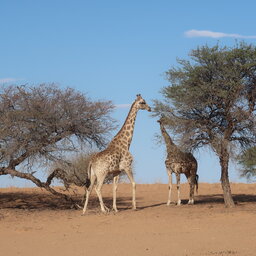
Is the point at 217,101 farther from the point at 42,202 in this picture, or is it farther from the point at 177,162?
the point at 42,202

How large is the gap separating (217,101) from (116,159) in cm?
467

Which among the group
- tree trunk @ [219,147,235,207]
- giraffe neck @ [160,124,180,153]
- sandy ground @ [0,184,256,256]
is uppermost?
giraffe neck @ [160,124,180,153]

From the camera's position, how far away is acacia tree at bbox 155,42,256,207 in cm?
2056

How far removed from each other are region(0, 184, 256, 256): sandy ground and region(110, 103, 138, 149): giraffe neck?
2.60 metres

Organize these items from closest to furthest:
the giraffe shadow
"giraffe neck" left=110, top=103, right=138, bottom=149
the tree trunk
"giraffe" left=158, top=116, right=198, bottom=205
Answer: "giraffe neck" left=110, top=103, right=138, bottom=149
the tree trunk
"giraffe" left=158, top=116, right=198, bottom=205
the giraffe shadow

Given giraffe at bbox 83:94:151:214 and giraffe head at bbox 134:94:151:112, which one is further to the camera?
giraffe head at bbox 134:94:151:112

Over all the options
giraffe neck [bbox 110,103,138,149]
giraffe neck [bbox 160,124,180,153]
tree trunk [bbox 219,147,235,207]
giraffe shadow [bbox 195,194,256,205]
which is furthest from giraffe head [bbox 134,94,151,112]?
giraffe shadow [bbox 195,194,256,205]

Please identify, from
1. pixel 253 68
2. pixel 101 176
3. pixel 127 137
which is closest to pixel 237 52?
pixel 253 68

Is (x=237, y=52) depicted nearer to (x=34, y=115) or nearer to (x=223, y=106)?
(x=223, y=106)

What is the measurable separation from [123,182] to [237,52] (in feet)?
59.8

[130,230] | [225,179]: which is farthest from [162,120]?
[130,230]

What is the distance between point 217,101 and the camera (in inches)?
829

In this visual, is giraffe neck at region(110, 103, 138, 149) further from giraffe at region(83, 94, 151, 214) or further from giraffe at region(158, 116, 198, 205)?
giraffe at region(158, 116, 198, 205)

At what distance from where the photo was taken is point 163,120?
73.6 feet
